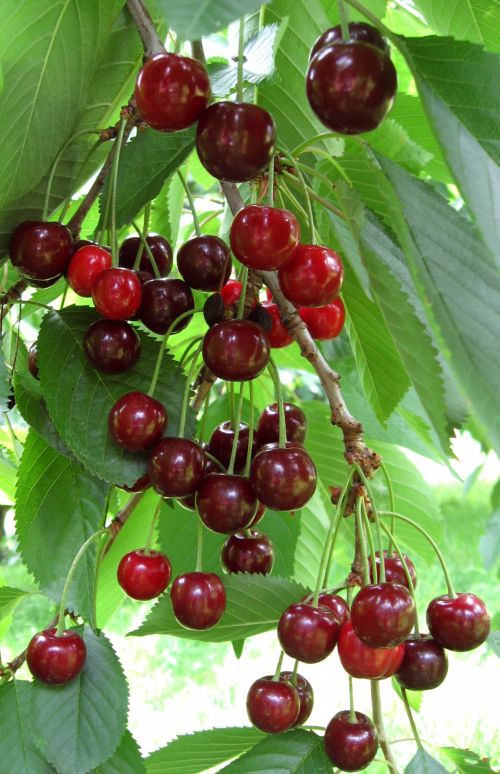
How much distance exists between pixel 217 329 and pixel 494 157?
355 mm

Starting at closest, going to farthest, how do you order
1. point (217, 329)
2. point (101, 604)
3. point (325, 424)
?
point (217, 329) < point (101, 604) < point (325, 424)

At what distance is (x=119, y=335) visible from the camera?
1.01m

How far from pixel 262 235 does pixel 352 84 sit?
0.22 m

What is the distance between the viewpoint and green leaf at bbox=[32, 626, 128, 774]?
3.27ft

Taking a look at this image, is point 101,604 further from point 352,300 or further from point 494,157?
point 494,157

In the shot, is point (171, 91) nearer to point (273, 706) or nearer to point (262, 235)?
point (262, 235)

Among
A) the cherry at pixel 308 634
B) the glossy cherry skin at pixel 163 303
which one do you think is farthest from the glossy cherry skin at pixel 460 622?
the glossy cherry skin at pixel 163 303

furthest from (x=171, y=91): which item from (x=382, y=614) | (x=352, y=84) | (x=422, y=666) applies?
(x=422, y=666)

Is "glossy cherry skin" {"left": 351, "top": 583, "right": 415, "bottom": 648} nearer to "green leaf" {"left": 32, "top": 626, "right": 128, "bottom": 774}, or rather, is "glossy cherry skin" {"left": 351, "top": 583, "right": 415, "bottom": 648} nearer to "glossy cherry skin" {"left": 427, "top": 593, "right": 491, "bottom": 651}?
"glossy cherry skin" {"left": 427, "top": 593, "right": 491, "bottom": 651}

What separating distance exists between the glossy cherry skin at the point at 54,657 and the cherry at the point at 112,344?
1.01ft

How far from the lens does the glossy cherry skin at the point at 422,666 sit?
0.98 meters

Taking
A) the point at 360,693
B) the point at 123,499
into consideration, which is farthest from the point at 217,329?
the point at 360,693

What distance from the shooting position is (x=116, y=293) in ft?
3.22

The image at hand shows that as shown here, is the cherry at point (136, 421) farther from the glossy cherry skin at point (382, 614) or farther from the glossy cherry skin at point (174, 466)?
the glossy cherry skin at point (382, 614)
